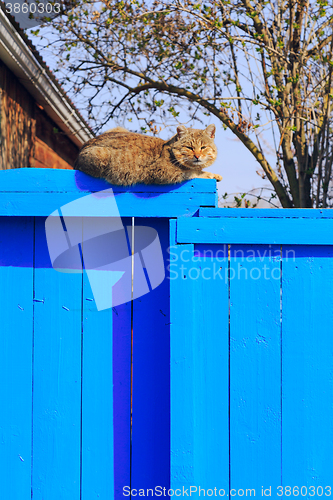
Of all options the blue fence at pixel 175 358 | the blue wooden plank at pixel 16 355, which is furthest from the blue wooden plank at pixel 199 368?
the blue wooden plank at pixel 16 355

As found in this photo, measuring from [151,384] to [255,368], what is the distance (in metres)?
0.46

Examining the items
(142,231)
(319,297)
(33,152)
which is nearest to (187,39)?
(33,152)

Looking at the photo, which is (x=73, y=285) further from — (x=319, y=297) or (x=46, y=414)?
(x=319, y=297)

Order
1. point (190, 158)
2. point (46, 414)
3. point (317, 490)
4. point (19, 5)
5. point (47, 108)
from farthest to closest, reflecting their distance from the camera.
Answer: point (47, 108) < point (19, 5) < point (190, 158) < point (46, 414) < point (317, 490)

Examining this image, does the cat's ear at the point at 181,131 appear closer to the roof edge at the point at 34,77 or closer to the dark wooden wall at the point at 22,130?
the roof edge at the point at 34,77

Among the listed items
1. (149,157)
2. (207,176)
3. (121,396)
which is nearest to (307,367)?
(121,396)

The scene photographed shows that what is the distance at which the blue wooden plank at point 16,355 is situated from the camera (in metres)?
1.89

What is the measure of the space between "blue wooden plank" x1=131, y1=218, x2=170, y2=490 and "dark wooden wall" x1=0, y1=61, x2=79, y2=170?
3.05m

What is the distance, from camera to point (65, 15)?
14.8 ft

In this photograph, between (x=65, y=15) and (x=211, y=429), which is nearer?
(x=211, y=429)

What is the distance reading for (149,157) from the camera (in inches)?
83.0

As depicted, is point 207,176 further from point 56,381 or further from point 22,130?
point 22,130

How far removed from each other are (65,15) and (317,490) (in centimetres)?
476

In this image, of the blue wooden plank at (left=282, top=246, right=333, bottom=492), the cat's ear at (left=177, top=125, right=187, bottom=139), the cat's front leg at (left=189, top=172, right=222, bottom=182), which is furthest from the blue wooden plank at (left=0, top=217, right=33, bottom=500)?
the blue wooden plank at (left=282, top=246, right=333, bottom=492)
